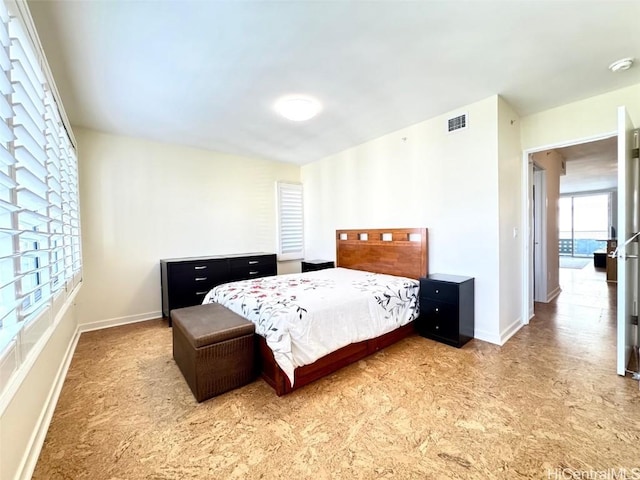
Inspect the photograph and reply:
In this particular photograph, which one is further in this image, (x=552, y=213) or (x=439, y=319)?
(x=552, y=213)

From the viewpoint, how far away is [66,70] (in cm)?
238

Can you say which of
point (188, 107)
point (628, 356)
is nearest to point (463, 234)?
point (628, 356)

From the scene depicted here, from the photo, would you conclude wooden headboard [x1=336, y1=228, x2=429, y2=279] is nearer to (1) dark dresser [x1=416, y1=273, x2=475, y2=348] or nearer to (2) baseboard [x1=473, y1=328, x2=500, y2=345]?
(1) dark dresser [x1=416, y1=273, x2=475, y2=348]

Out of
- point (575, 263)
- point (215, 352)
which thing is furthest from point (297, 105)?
point (575, 263)

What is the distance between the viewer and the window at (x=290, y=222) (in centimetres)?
555

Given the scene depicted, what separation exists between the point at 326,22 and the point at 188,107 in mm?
1927

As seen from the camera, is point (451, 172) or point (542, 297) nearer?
point (451, 172)

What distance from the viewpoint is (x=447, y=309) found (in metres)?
3.02

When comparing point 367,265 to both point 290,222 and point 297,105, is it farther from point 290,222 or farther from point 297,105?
point 297,105

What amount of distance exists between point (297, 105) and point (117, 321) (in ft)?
12.6

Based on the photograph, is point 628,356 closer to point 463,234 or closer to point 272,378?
point 463,234

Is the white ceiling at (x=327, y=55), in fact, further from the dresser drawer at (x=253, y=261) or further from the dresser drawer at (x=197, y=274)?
the dresser drawer at (x=253, y=261)

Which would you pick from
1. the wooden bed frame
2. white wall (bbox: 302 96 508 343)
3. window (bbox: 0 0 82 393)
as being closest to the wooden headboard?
the wooden bed frame

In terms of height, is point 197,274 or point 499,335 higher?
point 197,274
